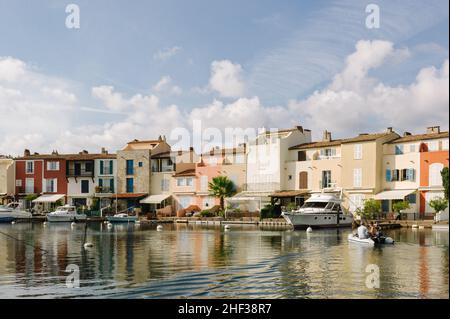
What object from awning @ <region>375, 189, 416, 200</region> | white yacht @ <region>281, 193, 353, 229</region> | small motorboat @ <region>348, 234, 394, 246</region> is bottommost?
small motorboat @ <region>348, 234, 394, 246</region>

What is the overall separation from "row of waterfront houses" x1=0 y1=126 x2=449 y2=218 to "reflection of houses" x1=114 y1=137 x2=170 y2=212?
13 cm

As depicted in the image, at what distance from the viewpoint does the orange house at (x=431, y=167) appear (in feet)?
173

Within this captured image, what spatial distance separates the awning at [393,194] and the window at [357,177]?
7.80ft

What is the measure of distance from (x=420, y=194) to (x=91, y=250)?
1304 inches

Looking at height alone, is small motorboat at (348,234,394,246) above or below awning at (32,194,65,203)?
below

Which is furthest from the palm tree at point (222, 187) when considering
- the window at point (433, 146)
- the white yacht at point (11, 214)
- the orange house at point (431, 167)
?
the window at point (433, 146)

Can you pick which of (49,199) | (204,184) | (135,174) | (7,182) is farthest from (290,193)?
(7,182)

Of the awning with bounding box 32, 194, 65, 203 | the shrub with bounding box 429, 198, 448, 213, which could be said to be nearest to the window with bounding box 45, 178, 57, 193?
the awning with bounding box 32, 194, 65, 203

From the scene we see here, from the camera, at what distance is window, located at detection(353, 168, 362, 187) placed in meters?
58.5

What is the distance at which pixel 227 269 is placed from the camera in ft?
78.4

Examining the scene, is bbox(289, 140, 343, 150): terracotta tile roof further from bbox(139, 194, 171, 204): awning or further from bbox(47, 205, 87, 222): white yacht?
bbox(47, 205, 87, 222): white yacht

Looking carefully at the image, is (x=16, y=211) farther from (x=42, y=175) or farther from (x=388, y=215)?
(x=388, y=215)
